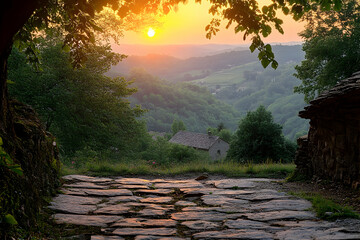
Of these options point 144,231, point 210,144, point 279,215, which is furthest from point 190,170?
point 210,144

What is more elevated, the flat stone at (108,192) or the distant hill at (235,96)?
the distant hill at (235,96)

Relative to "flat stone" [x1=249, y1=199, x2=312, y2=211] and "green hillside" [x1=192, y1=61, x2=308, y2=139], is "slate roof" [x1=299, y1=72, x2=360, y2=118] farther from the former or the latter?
"green hillside" [x1=192, y1=61, x2=308, y2=139]

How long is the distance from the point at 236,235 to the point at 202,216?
108 centimetres

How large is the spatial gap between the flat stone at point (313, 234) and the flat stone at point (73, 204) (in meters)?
2.92

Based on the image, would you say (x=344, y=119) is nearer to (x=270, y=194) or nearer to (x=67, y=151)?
(x=270, y=194)

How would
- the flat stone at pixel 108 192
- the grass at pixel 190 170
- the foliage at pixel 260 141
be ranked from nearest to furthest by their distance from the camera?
the flat stone at pixel 108 192
the grass at pixel 190 170
the foliage at pixel 260 141

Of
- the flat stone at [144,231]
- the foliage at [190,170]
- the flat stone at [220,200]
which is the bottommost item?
the flat stone at [144,231]

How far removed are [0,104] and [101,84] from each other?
67.9 ft

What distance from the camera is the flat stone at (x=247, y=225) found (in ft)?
14.4

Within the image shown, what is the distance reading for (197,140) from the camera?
6969 cm

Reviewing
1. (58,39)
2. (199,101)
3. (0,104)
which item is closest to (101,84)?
(58,39)

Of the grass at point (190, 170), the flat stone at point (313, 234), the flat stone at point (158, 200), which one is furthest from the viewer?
the grass at point (190, 170)

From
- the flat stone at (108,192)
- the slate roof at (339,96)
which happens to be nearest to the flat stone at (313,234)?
the slate roof at (339,96)

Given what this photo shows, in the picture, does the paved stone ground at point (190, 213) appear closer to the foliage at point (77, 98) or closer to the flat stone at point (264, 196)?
the flat stone at point (264, 196)
